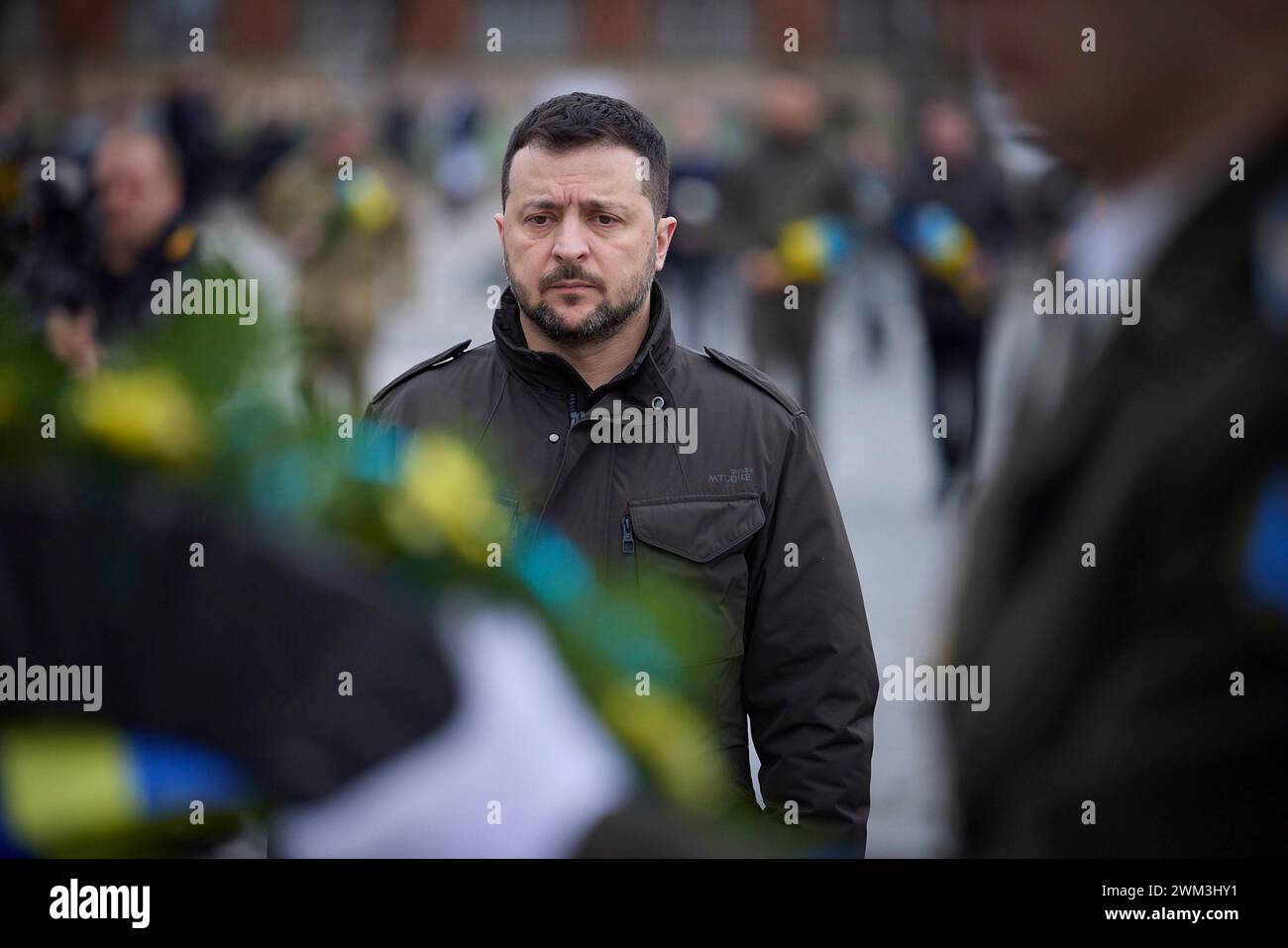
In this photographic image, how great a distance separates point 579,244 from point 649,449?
303 millimetres

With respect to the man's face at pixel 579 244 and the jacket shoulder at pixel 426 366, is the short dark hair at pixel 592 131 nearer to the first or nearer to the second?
the man's face at pixel 579 244

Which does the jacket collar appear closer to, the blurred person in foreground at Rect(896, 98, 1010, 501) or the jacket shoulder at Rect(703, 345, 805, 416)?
the jacket shoulder at Rect(703, 345, 805, 416)

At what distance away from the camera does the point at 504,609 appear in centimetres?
92

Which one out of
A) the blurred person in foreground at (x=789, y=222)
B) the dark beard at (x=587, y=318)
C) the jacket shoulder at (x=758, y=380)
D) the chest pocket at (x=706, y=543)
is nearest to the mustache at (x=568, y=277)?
the dark beard at (x=587, y=318)

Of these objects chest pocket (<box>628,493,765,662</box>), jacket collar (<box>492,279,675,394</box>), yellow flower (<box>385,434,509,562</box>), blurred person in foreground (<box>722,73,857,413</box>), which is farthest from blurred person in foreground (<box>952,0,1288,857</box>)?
blurred person in foreground (<box>722,73,857,413</box>)

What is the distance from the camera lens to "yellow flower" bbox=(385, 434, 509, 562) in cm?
94

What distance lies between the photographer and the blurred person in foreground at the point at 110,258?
97cm

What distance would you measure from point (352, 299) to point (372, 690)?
626cm

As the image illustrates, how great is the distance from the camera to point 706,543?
7.20ft

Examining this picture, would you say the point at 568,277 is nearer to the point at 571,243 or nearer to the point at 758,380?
the point at 571,243

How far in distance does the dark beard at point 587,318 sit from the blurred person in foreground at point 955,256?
15.2 feet

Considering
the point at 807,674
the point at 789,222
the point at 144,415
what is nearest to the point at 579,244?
the point at 807,674
